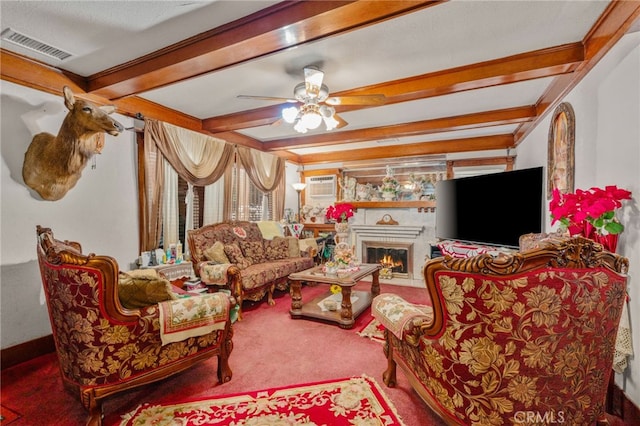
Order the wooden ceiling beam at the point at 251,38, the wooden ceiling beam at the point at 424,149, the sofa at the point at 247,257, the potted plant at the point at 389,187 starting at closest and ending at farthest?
the wooden ceiling beam at the point at 251,38, the sofa at the point at 247,257, the wooden ceiling beam at the point at 424,149, the potted plant at the point at 389,187

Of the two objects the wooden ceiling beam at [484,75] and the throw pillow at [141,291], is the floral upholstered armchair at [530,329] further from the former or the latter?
the wooden ceiling beam at [484,75]

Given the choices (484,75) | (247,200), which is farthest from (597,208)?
(247,200)

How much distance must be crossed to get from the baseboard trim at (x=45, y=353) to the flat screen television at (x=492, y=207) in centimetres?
196

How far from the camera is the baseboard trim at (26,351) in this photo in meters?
2.42

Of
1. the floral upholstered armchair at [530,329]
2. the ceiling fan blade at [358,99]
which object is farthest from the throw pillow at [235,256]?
the floral upholstered armchair at [530,329]

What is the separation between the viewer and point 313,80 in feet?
8.36

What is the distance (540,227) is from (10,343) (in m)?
5.44

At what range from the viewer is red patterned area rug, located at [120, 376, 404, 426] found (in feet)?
5.74

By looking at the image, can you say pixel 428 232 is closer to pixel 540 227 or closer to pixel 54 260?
pixel 540 227

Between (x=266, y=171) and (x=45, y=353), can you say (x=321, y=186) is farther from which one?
(x=45, y=353)

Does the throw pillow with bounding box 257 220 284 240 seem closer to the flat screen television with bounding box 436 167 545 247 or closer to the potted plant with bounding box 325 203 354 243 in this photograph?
the potted plant with bounding box 325 203 354 243

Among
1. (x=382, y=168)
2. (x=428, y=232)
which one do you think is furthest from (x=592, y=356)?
(x=382, y=168)

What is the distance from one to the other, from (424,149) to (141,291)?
5.05 m

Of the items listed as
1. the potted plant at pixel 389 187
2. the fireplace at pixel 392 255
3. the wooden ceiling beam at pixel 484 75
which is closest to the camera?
the wooden ceiling beam at pixel 484 75
